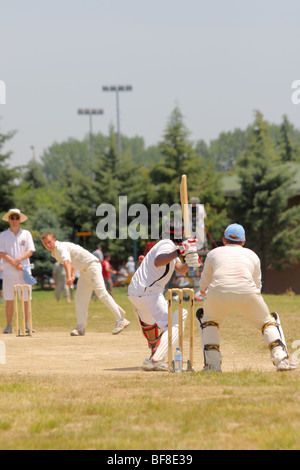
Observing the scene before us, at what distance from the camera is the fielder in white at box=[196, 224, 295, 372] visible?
28.7ft

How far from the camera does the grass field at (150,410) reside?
5609mm

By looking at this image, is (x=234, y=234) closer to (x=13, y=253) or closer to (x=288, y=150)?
(x=13, y=253)

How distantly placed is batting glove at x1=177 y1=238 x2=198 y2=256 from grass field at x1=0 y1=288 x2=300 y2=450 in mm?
1347

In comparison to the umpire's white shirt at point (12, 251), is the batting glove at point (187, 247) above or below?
above

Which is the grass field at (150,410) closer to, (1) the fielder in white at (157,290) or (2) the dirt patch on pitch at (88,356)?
(2) the dirt patch on pitch at (88,356)

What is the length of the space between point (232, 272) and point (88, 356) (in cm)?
328

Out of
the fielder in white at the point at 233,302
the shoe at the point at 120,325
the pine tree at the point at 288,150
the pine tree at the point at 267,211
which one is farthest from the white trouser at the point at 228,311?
the pine tree at the point at 288,150

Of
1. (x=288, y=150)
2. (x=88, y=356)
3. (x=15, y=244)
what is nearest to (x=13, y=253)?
(x=15, y=244)

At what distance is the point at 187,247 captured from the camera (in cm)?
903

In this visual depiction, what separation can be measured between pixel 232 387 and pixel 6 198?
38929 mm

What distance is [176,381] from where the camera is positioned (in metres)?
8.04

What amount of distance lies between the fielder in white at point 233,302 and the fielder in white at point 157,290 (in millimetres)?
508
